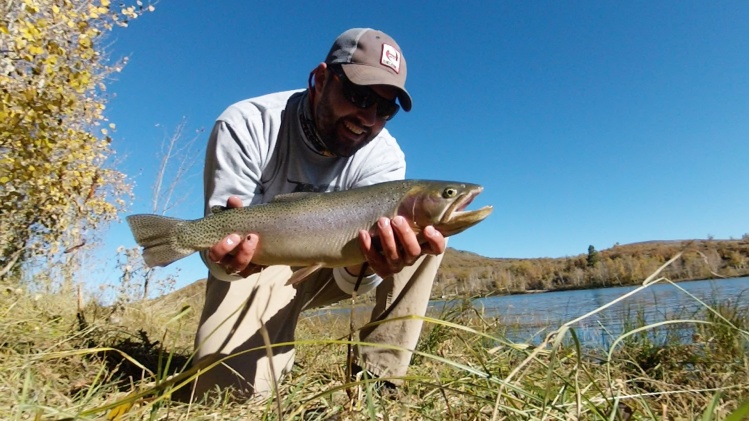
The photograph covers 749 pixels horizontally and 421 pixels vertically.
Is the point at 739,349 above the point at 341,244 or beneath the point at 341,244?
beneath

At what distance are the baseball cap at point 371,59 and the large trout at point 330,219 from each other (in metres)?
1.21

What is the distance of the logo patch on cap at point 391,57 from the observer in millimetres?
4176

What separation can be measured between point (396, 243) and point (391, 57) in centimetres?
179

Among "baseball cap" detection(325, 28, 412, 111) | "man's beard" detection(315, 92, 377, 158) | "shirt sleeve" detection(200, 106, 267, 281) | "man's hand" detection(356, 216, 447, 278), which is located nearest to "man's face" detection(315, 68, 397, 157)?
"man's beard" detection(315, 92, 377, 158)

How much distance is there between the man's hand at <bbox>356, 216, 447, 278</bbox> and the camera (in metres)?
3.18

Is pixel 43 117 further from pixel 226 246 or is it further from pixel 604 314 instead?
pixel 604 314

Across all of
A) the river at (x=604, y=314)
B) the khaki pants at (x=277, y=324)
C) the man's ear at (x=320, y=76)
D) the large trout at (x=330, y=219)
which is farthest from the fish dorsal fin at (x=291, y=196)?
the river at (x=604, y=314)

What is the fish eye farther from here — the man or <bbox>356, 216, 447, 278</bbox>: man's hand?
the man

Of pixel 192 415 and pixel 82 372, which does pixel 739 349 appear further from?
pixel 82 372

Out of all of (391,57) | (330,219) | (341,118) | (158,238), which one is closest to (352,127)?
(341,118)

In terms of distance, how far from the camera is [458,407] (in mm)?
2285

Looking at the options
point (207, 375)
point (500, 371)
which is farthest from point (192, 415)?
point (500, 371)

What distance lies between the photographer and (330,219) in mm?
3266

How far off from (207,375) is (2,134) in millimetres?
3186
